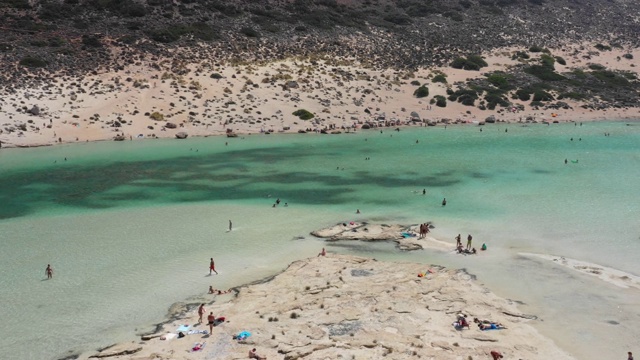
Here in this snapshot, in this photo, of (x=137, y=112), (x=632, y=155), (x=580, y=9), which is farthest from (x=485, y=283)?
(x=580, y=9)

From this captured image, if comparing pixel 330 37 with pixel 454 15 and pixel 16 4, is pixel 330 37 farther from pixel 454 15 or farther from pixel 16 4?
pixel 16 4

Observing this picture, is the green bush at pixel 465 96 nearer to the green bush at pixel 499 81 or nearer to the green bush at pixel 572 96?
the green bush at pixel 499 81

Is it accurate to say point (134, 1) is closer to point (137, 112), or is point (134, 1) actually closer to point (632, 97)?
point (137, 112)

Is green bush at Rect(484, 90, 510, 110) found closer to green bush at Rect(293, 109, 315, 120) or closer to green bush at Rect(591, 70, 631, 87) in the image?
green bush at Rect(591, 70, 631, 87)

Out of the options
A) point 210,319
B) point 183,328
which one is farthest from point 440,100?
point 183,328

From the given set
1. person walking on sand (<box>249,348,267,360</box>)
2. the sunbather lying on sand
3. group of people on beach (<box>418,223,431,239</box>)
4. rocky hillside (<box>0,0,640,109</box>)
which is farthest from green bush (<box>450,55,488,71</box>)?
person walking on sand (<box>249,348,267,360</box>)

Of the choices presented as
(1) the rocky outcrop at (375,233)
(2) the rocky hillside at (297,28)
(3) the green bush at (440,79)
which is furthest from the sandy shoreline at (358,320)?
(3) the green bush at (440,79)

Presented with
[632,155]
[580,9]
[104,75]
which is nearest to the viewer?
[632,155]
